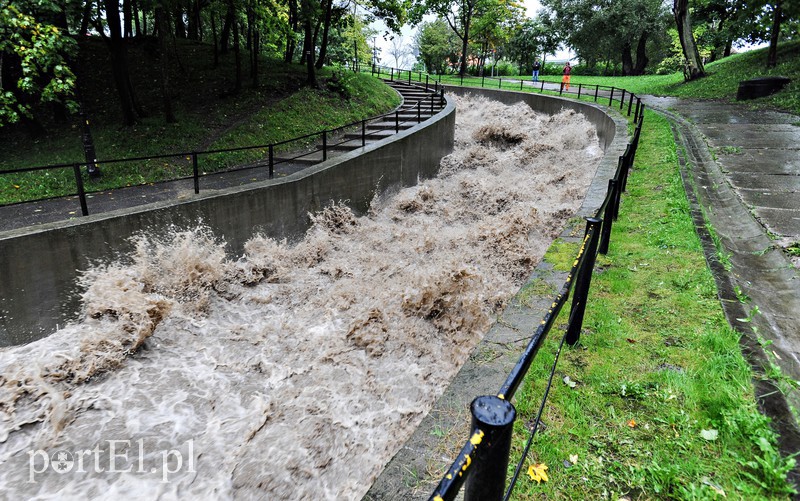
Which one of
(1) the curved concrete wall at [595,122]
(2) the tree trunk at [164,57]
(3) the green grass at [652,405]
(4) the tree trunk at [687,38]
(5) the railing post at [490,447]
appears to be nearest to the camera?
(5) the railing post at [490,447]

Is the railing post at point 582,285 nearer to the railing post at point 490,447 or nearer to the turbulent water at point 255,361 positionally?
the turbulent water at point 255,361

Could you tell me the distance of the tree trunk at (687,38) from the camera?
89.2 feet

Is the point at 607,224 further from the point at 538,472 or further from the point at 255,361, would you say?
the point at 255,361

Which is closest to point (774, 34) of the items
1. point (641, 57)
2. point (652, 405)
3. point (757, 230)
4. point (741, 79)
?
point (741, 79)

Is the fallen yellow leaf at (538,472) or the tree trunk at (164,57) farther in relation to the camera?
the tree trunk at (164,57)

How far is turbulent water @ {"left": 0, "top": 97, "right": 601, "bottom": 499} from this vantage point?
4.84 metres

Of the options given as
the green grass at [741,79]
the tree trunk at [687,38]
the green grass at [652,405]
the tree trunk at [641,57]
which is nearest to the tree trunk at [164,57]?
the green grass at [652,405]

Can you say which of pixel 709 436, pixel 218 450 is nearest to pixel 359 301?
pixel 218 450

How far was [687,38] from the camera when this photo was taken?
27.4 metres

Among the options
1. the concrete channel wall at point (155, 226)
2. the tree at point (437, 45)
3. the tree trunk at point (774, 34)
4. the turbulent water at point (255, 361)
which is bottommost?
the turbulent water at point (255, 361)

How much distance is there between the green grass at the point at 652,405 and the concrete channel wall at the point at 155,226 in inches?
258

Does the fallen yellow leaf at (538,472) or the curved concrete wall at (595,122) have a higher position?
the curved concrete wall at (595,122)

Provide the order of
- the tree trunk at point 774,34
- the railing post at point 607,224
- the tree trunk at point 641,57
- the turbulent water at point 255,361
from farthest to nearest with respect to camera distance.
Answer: the tree trunk at point 641,57, the tree trunk at point 774,34, the railing post at point 607,224, the turbulent water at point 255,361

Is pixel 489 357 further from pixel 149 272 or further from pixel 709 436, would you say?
pixel 149 272
